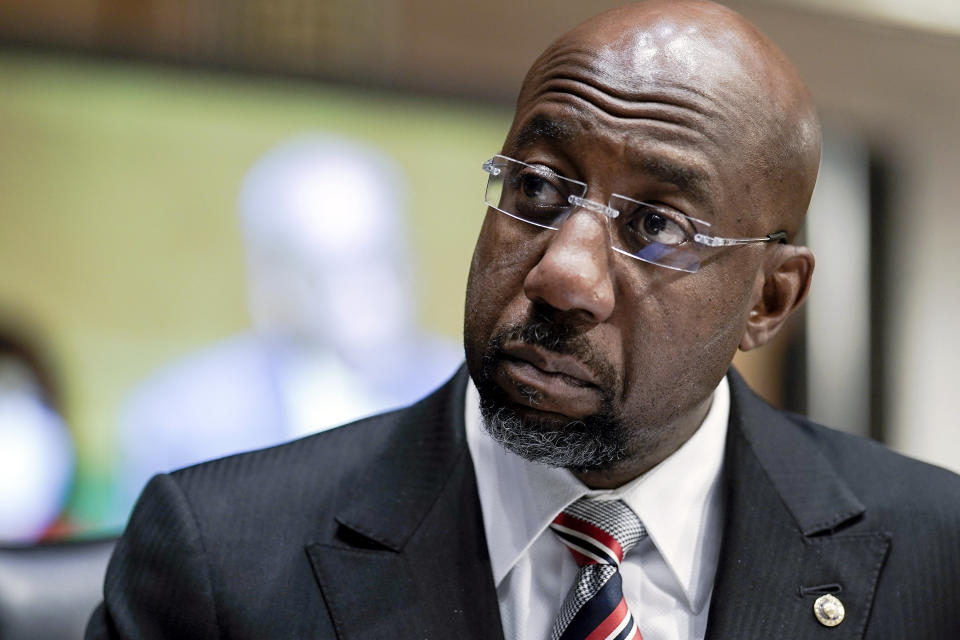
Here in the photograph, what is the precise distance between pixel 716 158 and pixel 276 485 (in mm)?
735

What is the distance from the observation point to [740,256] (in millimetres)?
1439

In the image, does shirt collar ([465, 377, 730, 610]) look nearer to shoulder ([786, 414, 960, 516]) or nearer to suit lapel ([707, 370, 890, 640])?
suit lapel ([707, 370, 890, 640])

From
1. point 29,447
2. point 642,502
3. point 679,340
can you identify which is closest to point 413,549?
point 642,502

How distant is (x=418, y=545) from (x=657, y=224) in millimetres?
519

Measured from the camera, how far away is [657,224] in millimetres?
1369

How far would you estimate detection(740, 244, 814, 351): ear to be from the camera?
1.53 metres

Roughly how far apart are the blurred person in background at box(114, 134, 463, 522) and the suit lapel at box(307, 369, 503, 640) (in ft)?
4.97

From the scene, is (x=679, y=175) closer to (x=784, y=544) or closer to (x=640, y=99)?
(x=640, y=99)

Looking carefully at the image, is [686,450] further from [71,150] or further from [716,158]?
[71,150]

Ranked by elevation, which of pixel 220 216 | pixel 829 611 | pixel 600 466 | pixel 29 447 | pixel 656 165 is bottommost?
pixel 29 447


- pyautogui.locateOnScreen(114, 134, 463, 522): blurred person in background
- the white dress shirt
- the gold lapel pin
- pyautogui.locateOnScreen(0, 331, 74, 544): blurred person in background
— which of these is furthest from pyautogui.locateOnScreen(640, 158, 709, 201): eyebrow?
pyautogui.locateOnScreen(0, 331, 74, 544): blurred person in background

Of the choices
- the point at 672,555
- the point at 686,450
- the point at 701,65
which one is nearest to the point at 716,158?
the point at 701,65

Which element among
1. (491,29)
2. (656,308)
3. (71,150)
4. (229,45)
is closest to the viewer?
(656,308)

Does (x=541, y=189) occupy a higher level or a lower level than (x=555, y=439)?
higher
